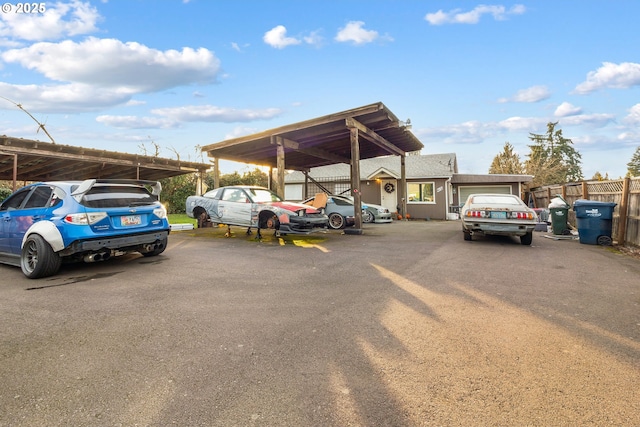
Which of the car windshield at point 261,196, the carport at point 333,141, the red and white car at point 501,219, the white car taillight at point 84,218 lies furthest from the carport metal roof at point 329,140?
the white car taillight at point 84,218

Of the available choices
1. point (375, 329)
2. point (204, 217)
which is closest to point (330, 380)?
point (375, 329)

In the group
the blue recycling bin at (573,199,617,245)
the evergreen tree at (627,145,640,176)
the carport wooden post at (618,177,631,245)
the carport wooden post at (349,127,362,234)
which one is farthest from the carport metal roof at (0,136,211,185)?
the evergreen tree at (627,145,640,176)

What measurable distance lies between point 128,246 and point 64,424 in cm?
453

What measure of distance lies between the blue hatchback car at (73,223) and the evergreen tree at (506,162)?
139ft

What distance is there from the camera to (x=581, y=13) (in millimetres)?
9398

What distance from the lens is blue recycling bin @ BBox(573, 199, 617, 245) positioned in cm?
856

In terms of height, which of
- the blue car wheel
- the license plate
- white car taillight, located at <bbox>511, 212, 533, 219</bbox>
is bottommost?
the blue car wheel

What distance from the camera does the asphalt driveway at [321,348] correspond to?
182cm

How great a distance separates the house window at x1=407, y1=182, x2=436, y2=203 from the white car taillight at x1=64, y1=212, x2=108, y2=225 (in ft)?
62.1

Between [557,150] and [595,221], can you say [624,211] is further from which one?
[557,150]

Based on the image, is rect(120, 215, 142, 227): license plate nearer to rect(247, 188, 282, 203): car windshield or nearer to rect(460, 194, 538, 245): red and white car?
rect(247, 188, 282, 203): car windshield


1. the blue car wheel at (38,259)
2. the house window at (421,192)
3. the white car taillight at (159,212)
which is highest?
the house window at (421,192)

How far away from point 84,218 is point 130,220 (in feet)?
2.37

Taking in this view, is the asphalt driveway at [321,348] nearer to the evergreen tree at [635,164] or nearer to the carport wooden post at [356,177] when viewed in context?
the carport wooden post at [356,177]
